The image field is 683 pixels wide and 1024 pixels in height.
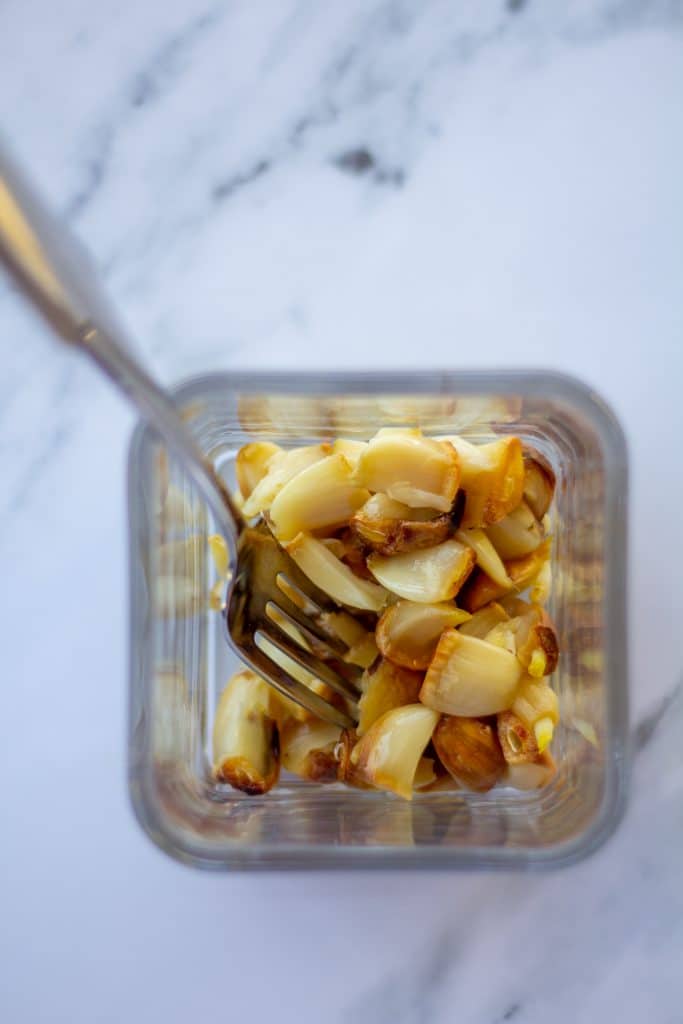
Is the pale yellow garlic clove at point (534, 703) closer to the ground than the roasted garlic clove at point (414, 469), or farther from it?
closer to the ground

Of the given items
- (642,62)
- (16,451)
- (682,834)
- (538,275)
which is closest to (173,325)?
(16,451)

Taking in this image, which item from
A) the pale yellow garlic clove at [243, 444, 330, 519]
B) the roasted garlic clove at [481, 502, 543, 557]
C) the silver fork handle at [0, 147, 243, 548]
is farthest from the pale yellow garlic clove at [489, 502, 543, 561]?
the silver fork handle at [0, 147, 243, 548]

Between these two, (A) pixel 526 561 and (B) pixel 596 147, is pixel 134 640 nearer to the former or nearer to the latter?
(A) pixel 526 561

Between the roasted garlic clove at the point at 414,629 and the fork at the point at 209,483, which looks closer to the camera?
the fork at the point at 209,483

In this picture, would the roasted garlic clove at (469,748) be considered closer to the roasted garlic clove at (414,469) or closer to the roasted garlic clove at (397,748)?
the roasted garlic clove at (397,748)

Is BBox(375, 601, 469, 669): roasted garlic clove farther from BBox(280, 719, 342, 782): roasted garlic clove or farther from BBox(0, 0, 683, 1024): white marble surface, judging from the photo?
BBox(0, 0, 683, 1024): white marble surface

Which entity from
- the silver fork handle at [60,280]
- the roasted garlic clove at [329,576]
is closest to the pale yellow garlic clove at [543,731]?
the roasted garlic clove at [329,576]
